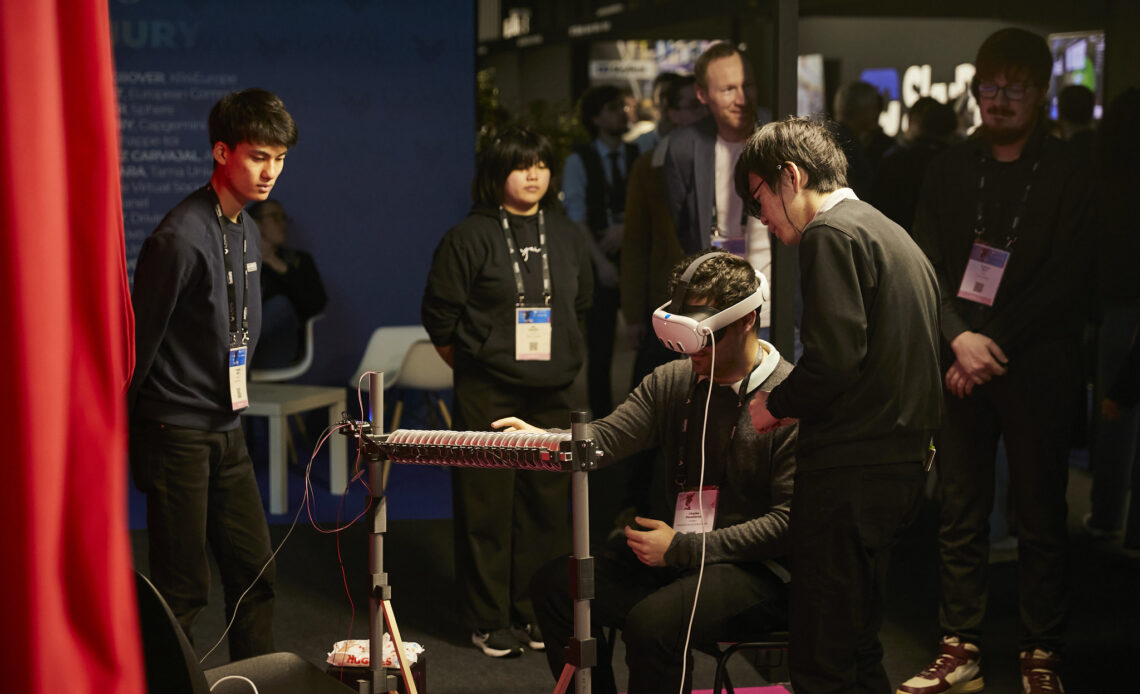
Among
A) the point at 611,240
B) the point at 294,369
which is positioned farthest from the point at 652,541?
the point at 294,369

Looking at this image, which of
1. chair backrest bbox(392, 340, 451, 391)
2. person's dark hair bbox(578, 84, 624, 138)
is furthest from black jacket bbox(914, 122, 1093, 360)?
chair backrest bbox(392, 340, 451, 391)

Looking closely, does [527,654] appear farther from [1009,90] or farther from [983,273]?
[1009,90]

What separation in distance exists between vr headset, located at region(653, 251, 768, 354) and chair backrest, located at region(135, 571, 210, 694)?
3.42 feet

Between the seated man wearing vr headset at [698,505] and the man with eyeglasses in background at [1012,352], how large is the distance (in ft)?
3.20

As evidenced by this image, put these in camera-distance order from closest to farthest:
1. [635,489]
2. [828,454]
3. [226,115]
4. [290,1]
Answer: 1. [828,454]
2. [226,115]
3. [635,489]
4. [290,1]

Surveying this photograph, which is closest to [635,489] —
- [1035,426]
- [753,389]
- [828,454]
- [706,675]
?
[706,675]

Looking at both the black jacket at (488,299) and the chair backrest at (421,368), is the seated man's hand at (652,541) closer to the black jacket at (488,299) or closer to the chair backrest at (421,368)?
the black jacket at (488,299)

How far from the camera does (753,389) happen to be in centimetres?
251

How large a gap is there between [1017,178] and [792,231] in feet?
4.32

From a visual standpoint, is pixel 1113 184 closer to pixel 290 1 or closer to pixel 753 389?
pixel 753 389

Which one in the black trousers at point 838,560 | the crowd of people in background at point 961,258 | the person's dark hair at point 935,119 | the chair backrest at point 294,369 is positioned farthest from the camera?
the chair backrest at point 294,369

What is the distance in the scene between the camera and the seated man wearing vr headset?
2.31 m

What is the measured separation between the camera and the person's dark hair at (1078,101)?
164 inches

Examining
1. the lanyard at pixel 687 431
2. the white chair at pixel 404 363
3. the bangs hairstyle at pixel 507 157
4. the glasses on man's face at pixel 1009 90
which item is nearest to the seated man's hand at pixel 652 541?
the lanyard at pixel 687 431
